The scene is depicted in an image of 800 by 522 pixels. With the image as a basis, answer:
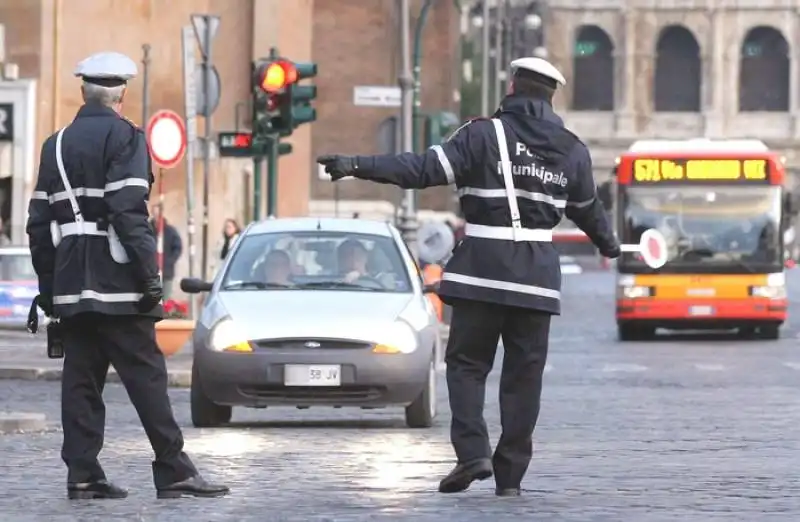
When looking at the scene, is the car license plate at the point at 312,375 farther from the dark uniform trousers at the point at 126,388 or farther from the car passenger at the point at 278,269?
the dark uniform trousers at the point at 126,388

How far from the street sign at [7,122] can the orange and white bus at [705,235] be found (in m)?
9.78

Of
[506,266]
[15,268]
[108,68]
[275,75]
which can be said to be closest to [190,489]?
[506,266]

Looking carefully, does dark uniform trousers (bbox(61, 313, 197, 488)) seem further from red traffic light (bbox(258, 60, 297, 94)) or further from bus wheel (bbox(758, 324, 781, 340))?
bus wheel (bbox(758, 324, 781, 340))

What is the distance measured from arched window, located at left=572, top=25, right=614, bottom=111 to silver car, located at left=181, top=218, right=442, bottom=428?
11749cm

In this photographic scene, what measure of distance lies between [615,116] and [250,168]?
8781 centimetres

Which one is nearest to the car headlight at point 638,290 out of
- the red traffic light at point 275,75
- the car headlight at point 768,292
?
the car headlight at point 768,292

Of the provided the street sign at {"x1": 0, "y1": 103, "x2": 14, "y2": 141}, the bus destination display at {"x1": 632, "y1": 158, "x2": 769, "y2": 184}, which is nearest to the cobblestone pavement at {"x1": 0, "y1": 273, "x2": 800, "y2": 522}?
the bus destination display at {"x1": 632, "y1": 158, "x2": 769, "y2": 184}

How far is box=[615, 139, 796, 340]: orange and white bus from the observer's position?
1363 inches

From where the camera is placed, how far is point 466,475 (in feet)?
35.6

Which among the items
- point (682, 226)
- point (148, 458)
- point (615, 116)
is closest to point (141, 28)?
point (682, 226)

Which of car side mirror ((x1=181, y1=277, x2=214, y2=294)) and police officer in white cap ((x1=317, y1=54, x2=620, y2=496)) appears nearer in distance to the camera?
police officer in white cap ((x1=317, y1=54, x2=620, y2=496))

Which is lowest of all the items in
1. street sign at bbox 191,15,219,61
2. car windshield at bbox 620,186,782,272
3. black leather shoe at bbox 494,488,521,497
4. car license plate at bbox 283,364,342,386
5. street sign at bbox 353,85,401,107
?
black leather shoe at bbox 494,488,521,497

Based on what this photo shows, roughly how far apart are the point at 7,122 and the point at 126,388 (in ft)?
96.7

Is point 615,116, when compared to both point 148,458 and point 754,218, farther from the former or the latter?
point 148,458
